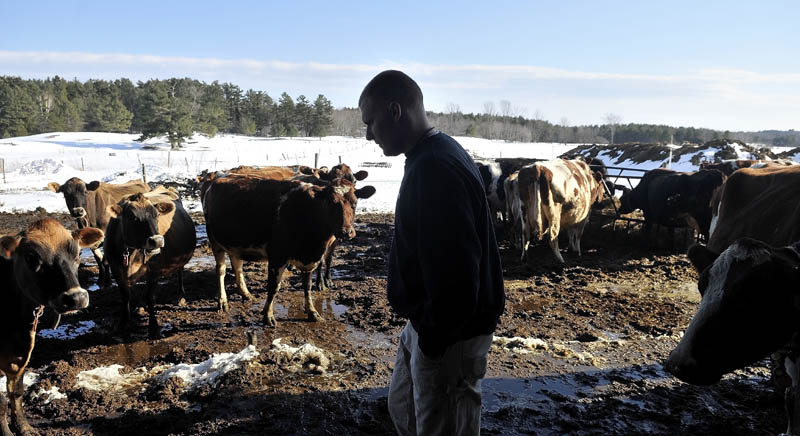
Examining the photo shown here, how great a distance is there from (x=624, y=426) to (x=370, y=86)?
3.59 m

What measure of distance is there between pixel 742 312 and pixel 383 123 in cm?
193

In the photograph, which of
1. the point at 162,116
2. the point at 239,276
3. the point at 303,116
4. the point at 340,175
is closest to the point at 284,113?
the point at 303,116

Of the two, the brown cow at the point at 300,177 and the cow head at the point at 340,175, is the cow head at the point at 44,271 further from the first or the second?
the cow head at the point at 340,175

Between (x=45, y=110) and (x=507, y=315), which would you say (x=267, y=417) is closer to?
(x=507, y=315)

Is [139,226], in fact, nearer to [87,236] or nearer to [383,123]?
[87,236]

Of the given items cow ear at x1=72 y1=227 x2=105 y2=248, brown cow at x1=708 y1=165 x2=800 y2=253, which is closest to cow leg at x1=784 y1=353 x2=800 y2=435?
brown cow at x1=708 y1=165 x2=800 y2=253

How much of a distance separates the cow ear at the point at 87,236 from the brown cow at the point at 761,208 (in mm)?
5344

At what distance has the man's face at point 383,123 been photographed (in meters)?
2.22

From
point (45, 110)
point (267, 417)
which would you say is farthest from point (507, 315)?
point (45, 110)

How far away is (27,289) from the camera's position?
3.68 m

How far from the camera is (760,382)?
16.0 feet

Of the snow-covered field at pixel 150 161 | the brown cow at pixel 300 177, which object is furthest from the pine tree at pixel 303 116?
the brown cow at pixel 300 177

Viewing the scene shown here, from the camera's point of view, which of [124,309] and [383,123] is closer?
[383,123]

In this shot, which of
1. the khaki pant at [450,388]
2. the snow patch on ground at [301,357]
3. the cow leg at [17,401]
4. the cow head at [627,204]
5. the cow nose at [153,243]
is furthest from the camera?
the cow head at [627,204]
